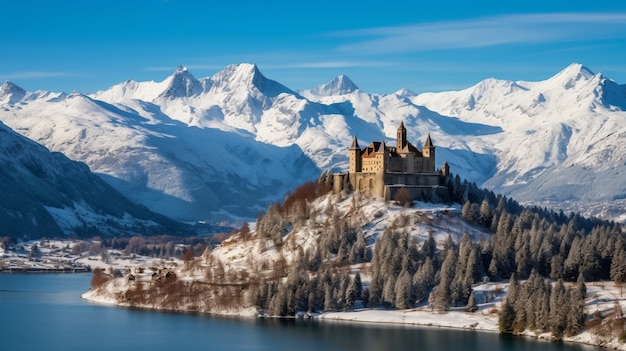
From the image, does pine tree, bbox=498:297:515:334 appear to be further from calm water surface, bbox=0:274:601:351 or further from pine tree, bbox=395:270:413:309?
pine tree, bbox=395:270:413:309

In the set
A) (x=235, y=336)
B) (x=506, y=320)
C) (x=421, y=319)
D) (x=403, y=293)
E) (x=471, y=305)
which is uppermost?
(x=403, y=293)

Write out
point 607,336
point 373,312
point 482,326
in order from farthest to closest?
point 373,312, point 482,326, point 607,336

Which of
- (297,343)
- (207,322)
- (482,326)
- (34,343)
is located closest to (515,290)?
(482,326)

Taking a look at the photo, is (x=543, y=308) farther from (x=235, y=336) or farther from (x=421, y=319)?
(x=235, y=336)

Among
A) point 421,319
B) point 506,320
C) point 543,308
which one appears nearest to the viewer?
point 543,308

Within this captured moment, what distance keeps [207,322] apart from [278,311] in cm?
1222

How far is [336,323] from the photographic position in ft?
625

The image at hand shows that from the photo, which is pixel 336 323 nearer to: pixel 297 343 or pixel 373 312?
pixel 373 312

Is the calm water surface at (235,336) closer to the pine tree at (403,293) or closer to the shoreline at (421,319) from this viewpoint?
the shoreline at (421,319)

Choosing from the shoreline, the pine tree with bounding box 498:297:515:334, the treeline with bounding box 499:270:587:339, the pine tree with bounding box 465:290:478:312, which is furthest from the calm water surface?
the pine tree with bounding box 465:290:478:312

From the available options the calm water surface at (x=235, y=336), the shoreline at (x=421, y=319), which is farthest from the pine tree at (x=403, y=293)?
the calm water surface at (x=235, y=336)

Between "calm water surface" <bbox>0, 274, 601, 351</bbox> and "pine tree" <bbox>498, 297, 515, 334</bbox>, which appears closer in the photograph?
"calm water surface" <bbox>0, 274, 601, 351</bbox>

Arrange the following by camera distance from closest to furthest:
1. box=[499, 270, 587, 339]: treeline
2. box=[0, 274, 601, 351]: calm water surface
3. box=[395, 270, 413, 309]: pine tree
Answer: box=[0, 274, 601, 351]: calm water surface < box=[499, 270, 587, 339]: treeline < box=[395, 270, 413, 309]: pine tree

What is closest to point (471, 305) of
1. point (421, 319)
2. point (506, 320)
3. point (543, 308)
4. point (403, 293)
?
point (421, 319)
